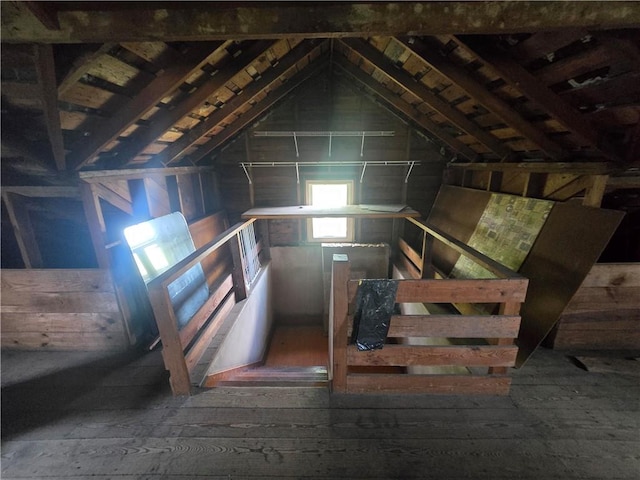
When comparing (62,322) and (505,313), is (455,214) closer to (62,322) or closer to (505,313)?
(505,313)

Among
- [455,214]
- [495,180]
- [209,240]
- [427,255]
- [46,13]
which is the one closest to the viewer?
[46,13]

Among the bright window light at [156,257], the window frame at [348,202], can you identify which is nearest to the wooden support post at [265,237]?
the window frame at [348,202]

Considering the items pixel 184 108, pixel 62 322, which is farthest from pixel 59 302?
pixel 184 108

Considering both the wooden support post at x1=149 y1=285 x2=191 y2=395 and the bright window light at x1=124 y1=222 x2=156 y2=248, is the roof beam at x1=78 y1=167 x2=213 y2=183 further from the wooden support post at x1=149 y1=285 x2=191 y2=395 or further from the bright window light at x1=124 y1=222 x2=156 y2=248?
the wooden support post at x1=149 y1=285 x2=191 y2=395

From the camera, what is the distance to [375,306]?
1454 mm

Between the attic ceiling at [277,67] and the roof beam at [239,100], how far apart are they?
0.05ft

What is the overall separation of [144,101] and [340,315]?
1.98 metres

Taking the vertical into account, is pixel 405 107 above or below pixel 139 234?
above

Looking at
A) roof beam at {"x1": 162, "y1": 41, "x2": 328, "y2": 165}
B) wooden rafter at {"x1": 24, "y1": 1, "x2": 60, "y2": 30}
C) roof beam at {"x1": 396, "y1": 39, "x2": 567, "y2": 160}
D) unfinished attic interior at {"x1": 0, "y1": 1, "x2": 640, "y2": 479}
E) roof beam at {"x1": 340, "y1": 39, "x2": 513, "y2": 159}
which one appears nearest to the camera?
wooden rafter at {"x1": 24, "y1": 1, "x2": 60, "y2": 30}

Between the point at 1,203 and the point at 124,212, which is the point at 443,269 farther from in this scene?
the point at 1,203

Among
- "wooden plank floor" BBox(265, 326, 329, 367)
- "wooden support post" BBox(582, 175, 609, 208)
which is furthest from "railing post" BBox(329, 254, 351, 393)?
"wooden support post" BBox(582, 175, 609, 208)

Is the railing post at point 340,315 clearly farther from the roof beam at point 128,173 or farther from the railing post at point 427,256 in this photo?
the roof beam at point 128,173

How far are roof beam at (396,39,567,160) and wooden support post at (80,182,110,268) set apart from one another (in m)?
2.69

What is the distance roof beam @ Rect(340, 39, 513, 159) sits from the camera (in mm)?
2428
